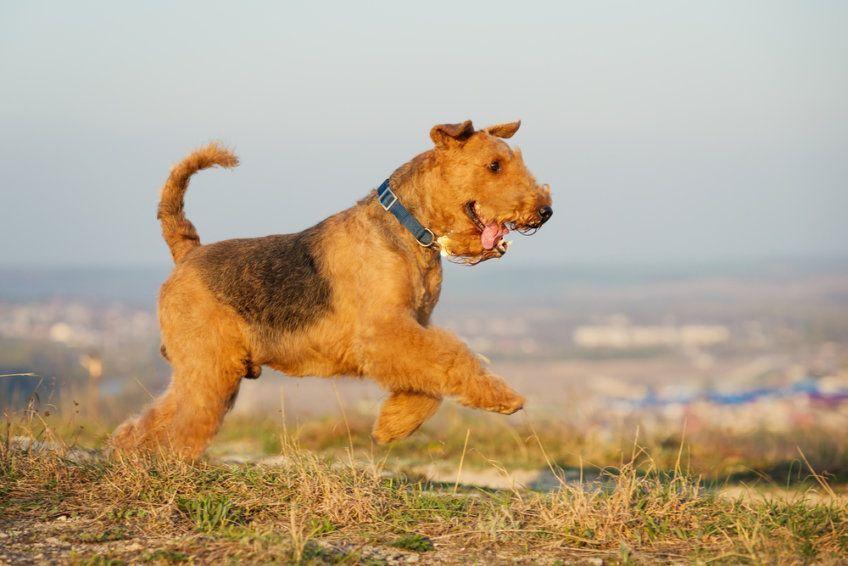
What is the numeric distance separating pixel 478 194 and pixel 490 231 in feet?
0.81

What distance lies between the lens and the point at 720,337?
46.8 m

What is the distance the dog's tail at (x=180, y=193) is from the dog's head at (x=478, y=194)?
1759 millimetres

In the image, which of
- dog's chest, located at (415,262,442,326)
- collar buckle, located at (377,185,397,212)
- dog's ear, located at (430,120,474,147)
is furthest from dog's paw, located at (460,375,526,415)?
dog's ear, located at (430,120,474,147)

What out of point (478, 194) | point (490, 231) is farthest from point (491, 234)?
point (478, 194)

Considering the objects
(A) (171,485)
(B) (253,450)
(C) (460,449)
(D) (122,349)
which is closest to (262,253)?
(A) (171,485)

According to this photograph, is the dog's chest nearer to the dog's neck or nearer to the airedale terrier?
the airedale terrier

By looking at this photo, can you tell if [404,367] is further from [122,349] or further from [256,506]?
[122,349]

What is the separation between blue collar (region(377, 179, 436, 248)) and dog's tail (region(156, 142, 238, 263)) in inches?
54.0

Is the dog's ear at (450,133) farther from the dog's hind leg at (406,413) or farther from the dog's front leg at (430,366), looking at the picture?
the dog's hind leg at (406,413)

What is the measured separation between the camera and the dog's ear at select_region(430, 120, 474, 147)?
5355 mm

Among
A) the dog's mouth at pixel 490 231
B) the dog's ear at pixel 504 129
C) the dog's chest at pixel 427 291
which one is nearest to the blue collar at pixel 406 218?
the dog's chest at pixel 427 291

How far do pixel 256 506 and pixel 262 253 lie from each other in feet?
6.38

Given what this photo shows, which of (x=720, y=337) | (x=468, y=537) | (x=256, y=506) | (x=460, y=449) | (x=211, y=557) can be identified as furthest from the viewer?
(x=720, y=337)

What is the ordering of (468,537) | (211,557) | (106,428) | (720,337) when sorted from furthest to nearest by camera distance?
(720,337), (106,428), (468,537), (211,557)
